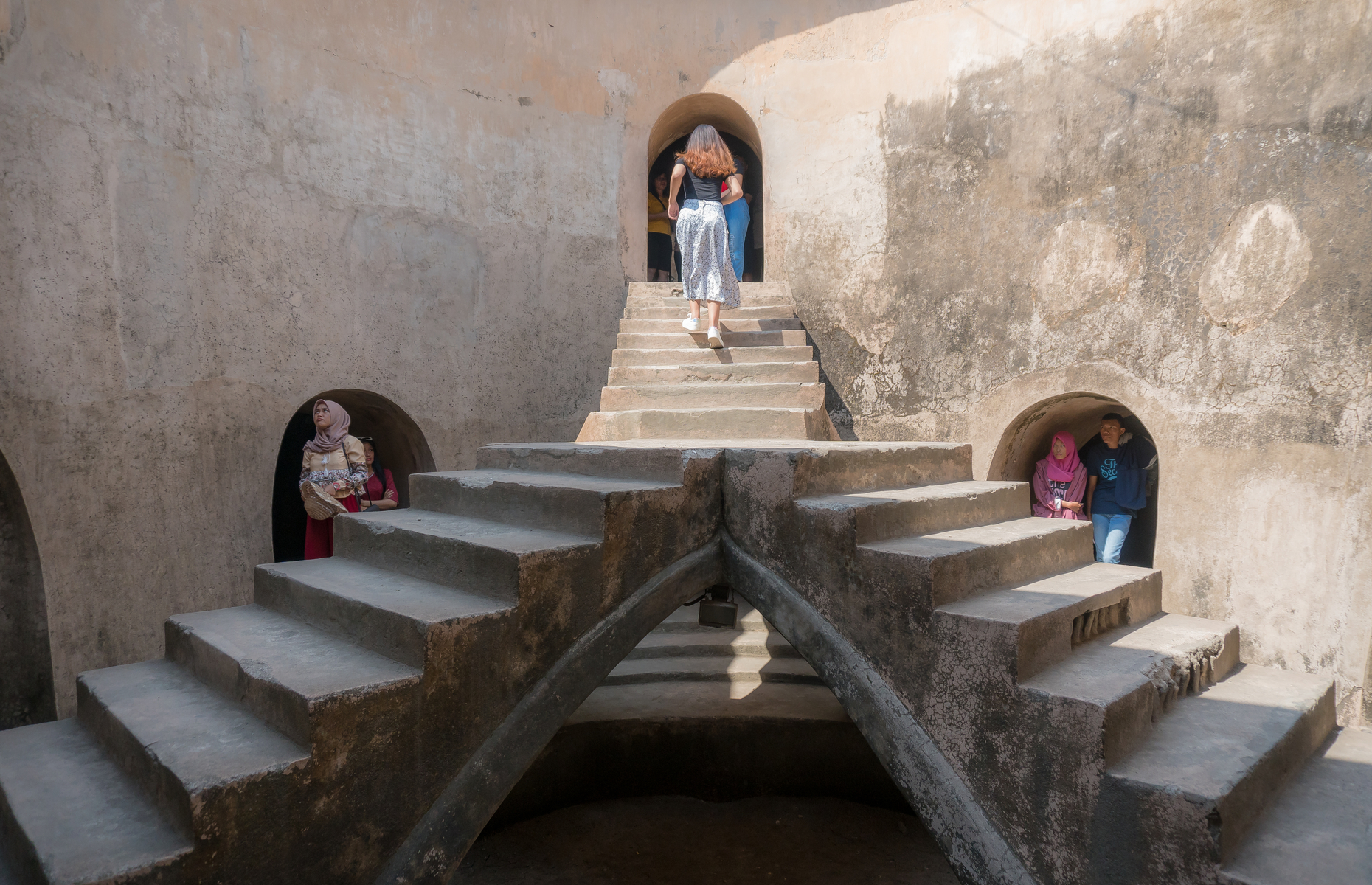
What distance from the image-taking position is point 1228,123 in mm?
4922

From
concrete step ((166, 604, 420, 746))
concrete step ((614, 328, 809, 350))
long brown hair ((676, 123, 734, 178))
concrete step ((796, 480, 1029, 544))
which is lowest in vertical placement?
concrete step ((166, 604, 420, 746))

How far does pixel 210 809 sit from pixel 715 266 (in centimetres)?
451

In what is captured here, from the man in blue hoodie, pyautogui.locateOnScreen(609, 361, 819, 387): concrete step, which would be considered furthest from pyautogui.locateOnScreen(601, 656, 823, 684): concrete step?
the man in blue hoodie

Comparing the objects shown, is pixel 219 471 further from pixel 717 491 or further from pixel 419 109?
pixel 717 491

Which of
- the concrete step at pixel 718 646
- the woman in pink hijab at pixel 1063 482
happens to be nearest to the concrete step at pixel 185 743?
the concrete step at pixel 718 646

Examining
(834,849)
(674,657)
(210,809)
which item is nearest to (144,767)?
(210,809)

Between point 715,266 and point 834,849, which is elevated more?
point 715,266

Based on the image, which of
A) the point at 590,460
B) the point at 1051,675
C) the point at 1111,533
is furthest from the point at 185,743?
the point at 1111,533

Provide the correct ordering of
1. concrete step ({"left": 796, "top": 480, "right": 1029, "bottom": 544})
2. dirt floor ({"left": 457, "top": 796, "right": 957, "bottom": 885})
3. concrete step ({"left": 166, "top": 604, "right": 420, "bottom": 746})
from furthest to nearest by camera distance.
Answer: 1. dirt floor ({"left": 457, "top": 796, "right": 957, "bottom": 885})
2. concrete step ({"left": 796, "top": 480, "right": 1029, "bottom": 544})
3. concrete step ({"left": 166, "top": 604, "right": 420, "bottom": 746})

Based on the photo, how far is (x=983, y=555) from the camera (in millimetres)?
2914

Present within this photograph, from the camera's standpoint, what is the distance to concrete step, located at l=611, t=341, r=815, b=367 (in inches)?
222

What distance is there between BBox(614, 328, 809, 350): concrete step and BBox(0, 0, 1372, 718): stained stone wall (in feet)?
2.10

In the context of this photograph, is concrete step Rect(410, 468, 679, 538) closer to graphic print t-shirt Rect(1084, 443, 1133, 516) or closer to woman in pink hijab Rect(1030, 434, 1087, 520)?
woman in pink hijab Rect(1030, 434, 1087, 520)

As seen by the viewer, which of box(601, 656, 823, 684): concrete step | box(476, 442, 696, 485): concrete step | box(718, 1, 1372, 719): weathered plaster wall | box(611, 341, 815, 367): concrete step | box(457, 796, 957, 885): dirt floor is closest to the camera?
box(476, 442, 696, 485): concrete step
